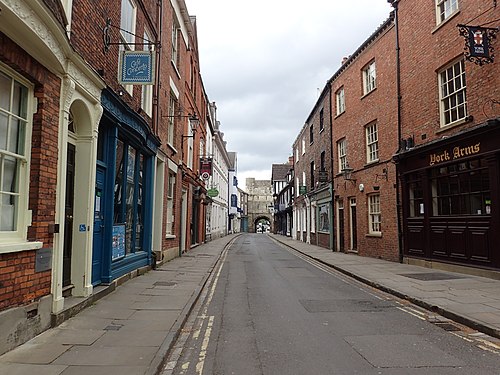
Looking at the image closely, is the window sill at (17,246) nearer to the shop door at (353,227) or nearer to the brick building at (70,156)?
the brick building at (70,156)

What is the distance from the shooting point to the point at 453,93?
1212 cm

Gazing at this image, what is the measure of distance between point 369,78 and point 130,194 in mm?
12296

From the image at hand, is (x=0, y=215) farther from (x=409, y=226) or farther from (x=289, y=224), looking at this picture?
(x=289, y=224)

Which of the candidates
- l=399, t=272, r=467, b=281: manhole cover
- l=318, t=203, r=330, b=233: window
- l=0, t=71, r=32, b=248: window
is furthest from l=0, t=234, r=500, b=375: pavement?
l=318, t=203, r=330, b=233: window

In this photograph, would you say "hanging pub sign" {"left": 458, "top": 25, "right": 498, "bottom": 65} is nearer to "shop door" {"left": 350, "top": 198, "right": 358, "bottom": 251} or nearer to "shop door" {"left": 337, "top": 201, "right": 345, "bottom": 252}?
"shop door" {"left": 350, "top": 198, "right": 358, "bottom": 251}

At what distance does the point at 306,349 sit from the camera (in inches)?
209

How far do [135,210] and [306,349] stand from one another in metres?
7.41

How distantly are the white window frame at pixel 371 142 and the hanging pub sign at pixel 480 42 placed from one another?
6917mm

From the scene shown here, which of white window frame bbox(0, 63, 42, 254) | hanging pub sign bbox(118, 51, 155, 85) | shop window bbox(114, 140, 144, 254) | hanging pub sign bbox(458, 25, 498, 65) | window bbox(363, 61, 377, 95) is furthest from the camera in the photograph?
window bbox(363, 61, 377, 95)

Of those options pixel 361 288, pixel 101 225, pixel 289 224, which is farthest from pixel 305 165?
pixel 101 225

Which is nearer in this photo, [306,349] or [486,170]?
[306,349]

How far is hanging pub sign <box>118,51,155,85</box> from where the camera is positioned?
8.78 metres

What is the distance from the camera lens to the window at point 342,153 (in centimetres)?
2100

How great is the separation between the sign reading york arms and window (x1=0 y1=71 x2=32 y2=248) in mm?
10453
